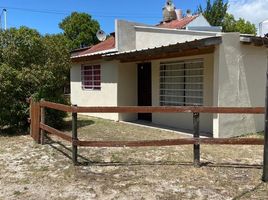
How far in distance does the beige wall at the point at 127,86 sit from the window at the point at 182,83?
1907 mm

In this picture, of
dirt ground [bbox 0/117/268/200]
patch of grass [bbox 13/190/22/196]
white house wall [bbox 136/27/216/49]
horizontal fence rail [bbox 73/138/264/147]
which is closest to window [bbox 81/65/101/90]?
white house wall [bbox 136/27/216/49]

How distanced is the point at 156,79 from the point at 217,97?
329 centimetres

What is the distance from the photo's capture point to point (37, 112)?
8.53 meters

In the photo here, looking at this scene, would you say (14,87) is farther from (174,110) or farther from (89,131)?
(174,110)

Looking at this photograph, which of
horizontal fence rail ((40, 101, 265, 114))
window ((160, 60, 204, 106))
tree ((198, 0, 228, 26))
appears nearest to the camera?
horizontal fence rail ((40, 101, 265, 114))

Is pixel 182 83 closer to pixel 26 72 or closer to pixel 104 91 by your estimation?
pixel 104 91

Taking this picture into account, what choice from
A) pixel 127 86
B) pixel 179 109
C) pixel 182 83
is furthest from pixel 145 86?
pixel 179 109

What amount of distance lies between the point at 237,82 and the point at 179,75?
2291mm

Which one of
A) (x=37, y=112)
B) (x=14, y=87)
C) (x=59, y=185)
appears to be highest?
(x=14, y=87)

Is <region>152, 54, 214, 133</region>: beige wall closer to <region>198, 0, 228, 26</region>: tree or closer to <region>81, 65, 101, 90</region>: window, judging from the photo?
<region>81, 65, 101, 90</region>: window

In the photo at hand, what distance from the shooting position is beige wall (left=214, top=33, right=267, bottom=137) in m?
9.28

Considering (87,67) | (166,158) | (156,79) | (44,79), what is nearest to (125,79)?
(156,79)

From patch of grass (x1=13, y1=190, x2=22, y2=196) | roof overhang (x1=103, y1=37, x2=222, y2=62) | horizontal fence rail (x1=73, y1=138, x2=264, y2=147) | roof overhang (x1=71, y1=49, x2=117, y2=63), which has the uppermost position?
roof overhang (x1=71, y1=49, x2=117, y2=63)

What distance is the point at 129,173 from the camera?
233 inches
